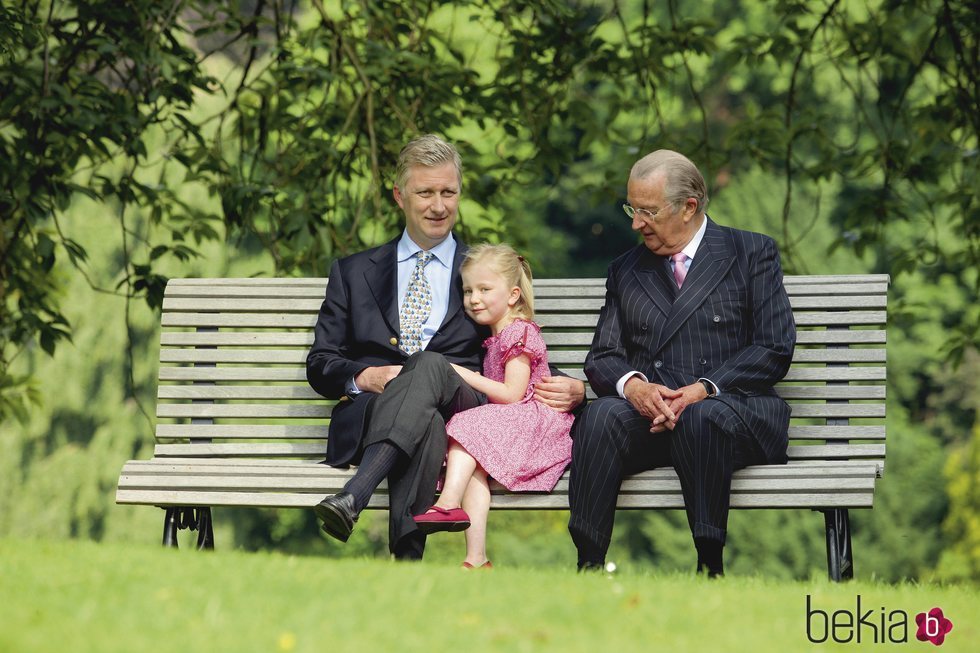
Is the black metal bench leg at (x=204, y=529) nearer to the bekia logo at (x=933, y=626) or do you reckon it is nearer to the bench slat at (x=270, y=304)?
the bench slat at (x=270, y=304)

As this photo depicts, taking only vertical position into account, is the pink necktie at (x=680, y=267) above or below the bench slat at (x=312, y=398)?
above

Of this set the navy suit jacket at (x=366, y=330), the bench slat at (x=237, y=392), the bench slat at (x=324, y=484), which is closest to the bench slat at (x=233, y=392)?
the bench slat at (x=237, y=392)

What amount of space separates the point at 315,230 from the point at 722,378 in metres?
2.32

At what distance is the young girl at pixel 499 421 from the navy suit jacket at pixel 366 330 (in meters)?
0.08

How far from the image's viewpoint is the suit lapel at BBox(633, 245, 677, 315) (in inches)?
199

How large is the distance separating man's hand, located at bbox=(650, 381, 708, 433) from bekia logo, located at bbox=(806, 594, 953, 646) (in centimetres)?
98

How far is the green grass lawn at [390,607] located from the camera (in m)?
3.16

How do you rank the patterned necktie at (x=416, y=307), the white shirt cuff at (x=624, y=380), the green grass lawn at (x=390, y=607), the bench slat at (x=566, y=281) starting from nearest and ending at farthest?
the green grass lawn at (x=390, y=607) < the white shirt cuff at (x=624, y=380) < the patterned necktie at (x=416, y=307) < the bench slat at (x=566, y=281)

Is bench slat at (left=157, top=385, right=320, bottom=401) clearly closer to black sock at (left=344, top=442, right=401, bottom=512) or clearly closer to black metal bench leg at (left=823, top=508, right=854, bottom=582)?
black sock at (left=344, top=442, right=401, bottom=512)

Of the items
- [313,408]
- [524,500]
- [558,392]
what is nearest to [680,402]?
[558,392]

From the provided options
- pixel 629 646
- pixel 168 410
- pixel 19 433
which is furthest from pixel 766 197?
pixel 629 646

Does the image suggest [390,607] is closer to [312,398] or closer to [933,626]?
[933,626]

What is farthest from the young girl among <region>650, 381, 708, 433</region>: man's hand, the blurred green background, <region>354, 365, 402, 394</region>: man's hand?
the blurred green background

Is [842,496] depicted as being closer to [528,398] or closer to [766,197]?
[528,398]
